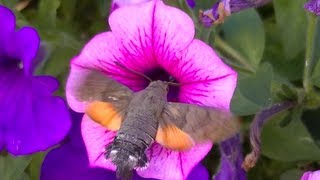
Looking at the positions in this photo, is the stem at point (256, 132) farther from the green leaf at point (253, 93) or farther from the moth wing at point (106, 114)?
the moth wing at point (106, 114)

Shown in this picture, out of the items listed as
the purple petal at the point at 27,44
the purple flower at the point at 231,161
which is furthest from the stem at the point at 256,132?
the purple petal at the point at 27,44

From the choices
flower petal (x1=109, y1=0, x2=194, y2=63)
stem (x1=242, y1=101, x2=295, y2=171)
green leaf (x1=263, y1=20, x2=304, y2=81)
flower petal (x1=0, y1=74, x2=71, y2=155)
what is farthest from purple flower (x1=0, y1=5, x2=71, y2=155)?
green leaf (x1=263, y1=20, x2=304, y2=81)

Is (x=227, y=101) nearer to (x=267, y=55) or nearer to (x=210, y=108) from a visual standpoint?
(x=210, y=108)

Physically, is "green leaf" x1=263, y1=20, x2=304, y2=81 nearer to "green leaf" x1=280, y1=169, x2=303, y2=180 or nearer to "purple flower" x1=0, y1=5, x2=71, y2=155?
"green leaf" x1=280, y1=169, x2=303, y2=180

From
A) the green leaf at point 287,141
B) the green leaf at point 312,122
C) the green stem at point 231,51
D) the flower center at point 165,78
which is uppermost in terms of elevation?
the flower center at point 165,78

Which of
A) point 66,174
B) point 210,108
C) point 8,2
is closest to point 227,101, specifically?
point 210,108

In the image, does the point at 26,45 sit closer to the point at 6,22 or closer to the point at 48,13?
the point at 6,22
